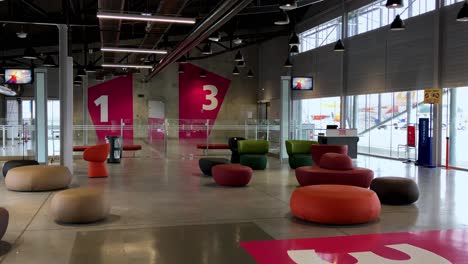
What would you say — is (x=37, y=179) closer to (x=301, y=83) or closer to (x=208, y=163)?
(x=208, y=163)

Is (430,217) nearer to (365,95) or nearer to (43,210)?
(43,210)

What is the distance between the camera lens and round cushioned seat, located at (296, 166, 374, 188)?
26.3 feet

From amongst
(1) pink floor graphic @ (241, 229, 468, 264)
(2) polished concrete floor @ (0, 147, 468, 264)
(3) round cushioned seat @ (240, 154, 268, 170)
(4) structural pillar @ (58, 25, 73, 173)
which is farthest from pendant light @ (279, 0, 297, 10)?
(1) pink floor graphic @ (241, 229, 468, 264)

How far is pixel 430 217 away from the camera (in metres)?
6.38

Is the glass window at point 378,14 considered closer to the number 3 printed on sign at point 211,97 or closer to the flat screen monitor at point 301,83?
the flat screen monitor at point 301,83

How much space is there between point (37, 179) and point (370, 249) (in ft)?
20.3

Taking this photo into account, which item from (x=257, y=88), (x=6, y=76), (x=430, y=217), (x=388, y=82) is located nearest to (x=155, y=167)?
(x=6, y=76)

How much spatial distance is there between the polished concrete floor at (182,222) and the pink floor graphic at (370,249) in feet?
0.83

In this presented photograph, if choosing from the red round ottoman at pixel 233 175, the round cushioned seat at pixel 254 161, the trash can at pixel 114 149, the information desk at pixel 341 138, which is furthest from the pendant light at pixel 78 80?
the red round ottoman at pixel 233 175

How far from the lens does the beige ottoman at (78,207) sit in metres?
5.81

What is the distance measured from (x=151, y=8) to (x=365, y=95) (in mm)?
9031

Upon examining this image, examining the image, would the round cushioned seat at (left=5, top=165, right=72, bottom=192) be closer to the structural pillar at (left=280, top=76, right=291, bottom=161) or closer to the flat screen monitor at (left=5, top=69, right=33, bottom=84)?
the flat screen monitor at (left=5, top=69, right=33, bottom=84)

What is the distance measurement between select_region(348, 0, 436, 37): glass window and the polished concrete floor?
726cm

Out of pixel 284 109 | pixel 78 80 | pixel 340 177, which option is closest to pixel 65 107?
pixel 340 177
